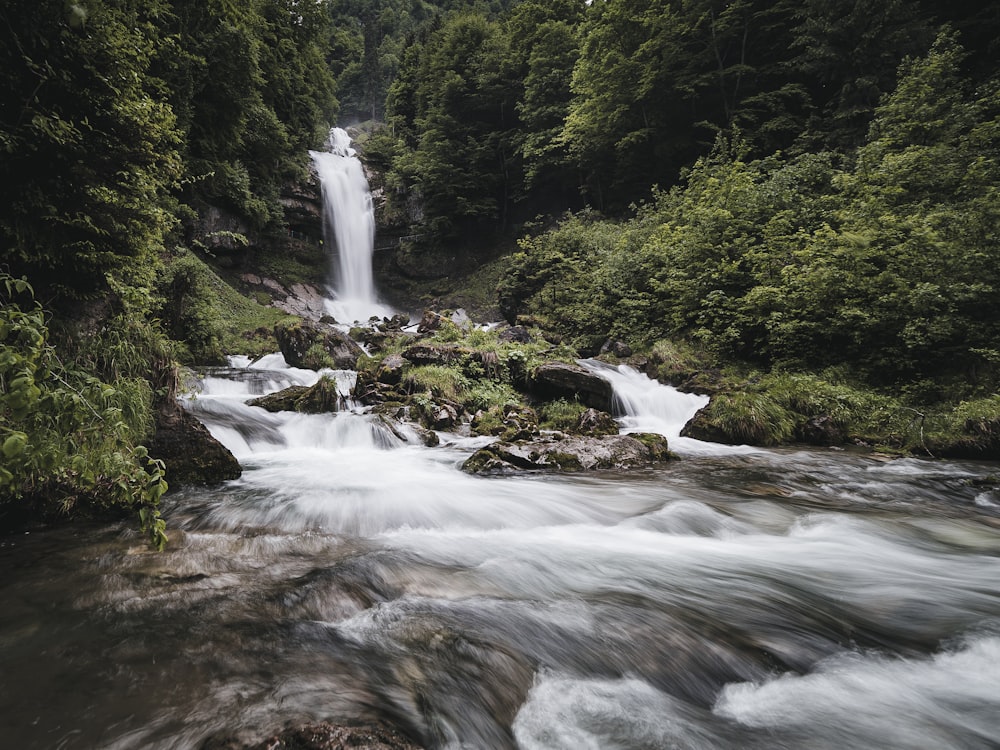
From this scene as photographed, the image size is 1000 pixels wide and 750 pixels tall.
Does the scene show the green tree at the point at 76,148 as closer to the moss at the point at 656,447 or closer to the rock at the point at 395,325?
the moss at the point at 656,447

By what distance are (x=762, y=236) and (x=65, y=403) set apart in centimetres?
1369

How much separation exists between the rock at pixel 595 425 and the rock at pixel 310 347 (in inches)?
324

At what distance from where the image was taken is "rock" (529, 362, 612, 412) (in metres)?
9.84

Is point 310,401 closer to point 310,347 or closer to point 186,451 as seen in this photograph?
point 186,451

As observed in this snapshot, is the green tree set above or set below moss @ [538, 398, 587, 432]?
above

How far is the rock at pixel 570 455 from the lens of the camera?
647 cm

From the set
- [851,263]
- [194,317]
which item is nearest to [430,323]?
[194,317]

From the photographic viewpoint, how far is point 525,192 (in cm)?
2897

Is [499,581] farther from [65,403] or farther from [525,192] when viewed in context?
[525,192]

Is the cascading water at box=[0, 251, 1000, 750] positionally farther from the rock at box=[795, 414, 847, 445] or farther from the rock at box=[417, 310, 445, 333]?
the rock at box=[417, 310, 445, 333]

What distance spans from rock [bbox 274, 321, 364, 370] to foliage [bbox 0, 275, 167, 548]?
937cm

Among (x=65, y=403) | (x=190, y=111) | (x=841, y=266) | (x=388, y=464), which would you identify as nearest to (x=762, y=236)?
(x=841, y=266)

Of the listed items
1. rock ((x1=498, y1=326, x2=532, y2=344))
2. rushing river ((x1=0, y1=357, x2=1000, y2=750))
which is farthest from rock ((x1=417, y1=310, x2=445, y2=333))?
rushing river ((x1=0, y1=357, x2=1000, y2=750))

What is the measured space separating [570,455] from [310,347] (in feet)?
32.5
